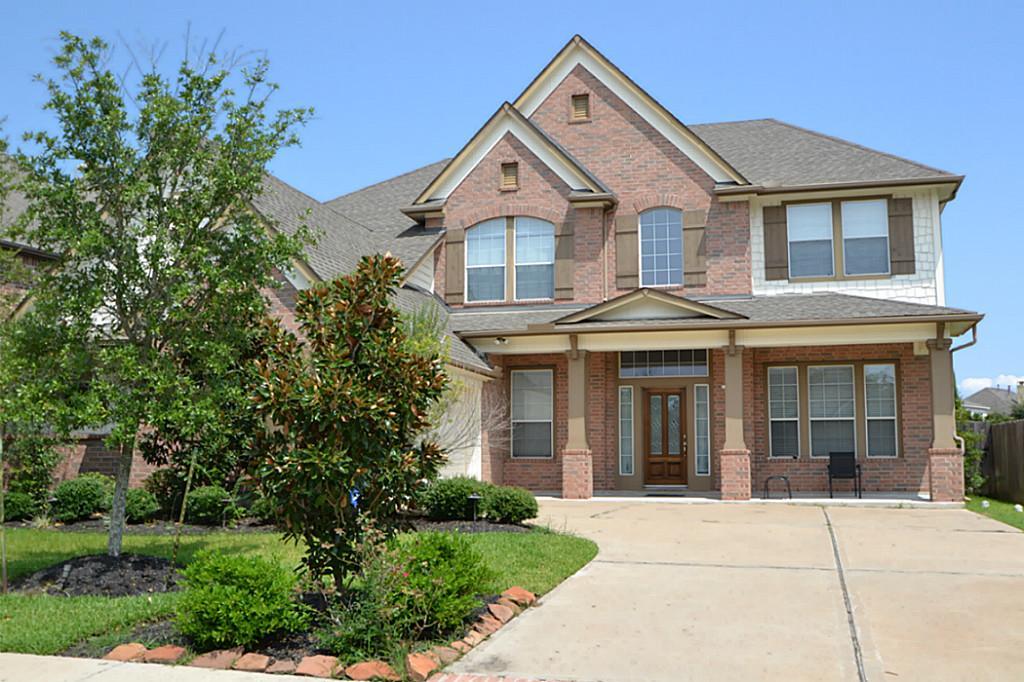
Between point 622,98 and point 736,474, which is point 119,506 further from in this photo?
point 622,98

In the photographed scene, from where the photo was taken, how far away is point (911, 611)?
777 cm

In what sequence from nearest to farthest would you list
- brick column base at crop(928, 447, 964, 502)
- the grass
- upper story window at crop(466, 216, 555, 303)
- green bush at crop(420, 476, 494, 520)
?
green bush at crop(420, 476, 494, 520) < the grass < brick column base at crop(928, 447, 964, 502) < upper story window at crop(466, 216, 555, 303)

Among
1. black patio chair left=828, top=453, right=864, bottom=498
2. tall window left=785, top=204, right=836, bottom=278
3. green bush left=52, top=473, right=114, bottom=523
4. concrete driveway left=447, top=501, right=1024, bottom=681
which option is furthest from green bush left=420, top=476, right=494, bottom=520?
tall window left=785, top=204, right=836, bottom=278

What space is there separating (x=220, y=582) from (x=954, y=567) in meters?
7.79

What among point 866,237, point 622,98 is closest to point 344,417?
point 866,237

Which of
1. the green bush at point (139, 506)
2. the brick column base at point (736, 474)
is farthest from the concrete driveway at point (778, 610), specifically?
the green bush at point (139, 506)

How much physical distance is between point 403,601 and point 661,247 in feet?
52.8

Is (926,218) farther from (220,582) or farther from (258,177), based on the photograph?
(220,582)

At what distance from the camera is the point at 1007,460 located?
2158 cm

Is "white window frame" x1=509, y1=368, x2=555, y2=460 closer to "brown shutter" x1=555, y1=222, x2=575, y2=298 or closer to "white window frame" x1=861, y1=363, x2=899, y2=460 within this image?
"brown shutter" x1=555, y1=222, x2=575, y2=298

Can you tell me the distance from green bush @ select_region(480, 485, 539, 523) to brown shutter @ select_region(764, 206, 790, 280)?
996 cm

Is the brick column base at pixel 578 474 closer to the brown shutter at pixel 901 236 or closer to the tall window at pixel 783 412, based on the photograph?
the tall window at pixel 783 412

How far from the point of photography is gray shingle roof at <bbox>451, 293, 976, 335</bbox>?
60.2ft

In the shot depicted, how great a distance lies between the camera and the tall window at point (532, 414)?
21.2 meters
